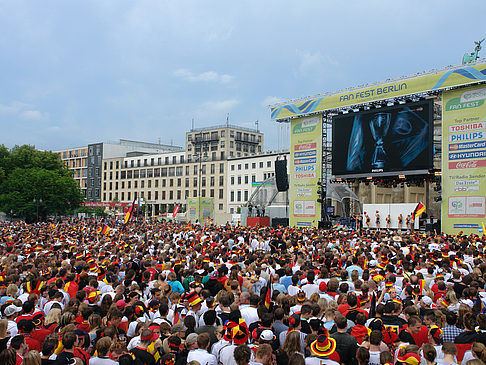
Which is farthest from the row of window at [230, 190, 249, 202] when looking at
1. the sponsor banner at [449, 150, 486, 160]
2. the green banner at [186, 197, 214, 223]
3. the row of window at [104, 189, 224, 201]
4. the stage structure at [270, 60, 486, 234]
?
the sponsor banner at [449, 150, 486, 160]

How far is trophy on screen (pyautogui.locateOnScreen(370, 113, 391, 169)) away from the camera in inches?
1267

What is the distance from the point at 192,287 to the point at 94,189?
10395cm

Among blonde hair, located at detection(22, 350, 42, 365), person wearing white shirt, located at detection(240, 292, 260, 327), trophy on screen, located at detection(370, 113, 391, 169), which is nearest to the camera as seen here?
blonde hair, located at detection(22, 350, 42, 365)

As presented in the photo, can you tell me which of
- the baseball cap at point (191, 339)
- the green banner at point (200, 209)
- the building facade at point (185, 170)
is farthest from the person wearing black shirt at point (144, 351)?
the building facade at point (185, 170)

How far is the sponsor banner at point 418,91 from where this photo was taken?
91.6ft

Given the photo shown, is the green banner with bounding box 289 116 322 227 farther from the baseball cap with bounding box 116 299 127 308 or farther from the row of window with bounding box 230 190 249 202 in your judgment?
the row of window with bounding box 230 190 249 202

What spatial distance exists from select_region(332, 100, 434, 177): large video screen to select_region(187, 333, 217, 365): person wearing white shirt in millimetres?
28240

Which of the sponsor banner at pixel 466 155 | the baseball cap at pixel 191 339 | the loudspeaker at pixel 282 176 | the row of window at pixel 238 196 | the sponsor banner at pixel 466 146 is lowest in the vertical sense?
the baseball cap at pixel 191 339

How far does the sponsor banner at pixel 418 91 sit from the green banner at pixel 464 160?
7cm

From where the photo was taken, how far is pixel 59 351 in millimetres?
5336

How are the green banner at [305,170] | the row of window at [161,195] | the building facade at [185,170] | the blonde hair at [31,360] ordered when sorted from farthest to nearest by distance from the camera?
1. the building facade at [185,170]
2. the row of window at [161,195]
3. the green banner at [305,170]
4. the blonde hair at [31,360]

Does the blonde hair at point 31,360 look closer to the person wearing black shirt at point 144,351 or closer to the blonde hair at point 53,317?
the person wearing black shirt at point 144,351

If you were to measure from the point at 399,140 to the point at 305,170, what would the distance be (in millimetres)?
9421

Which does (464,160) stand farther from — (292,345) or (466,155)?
(292,345)
